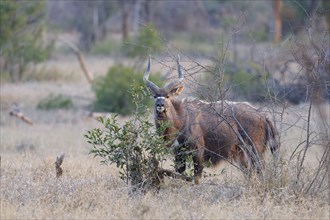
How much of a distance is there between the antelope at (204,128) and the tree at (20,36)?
1435cm

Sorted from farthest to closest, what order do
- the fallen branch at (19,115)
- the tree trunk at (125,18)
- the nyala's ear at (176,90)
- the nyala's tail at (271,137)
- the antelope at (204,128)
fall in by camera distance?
1. the tree trunk at (125,18)
2. the fallen branch at (19,115)
3. the nyala's ear at (176,90)
4. the nyala's tail at (271,137)
5. the antelope at (204,128)

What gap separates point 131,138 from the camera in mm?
9789

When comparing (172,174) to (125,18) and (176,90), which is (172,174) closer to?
(176,90)

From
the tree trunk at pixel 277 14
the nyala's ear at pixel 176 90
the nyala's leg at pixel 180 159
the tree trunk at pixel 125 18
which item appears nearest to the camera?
the nyala's leg at pixel 180 159

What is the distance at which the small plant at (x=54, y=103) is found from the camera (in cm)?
2141

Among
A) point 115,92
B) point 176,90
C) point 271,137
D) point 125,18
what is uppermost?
point 176,90

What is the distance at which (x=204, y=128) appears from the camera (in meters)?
11.0

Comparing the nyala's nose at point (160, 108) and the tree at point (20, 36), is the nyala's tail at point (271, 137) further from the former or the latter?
the tree at point (20, 36)

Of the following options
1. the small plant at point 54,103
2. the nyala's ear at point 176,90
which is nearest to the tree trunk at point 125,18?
the small plant at point 54,103

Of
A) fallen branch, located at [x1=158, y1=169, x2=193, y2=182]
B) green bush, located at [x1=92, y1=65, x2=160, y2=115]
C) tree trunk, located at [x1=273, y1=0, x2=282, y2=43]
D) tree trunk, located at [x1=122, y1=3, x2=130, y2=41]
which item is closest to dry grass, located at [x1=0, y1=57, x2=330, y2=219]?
fallen branch, located at [x1=158, y1=169, x2=193, y2=182]

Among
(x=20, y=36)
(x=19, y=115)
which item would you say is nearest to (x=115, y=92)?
(x=19, y=115)

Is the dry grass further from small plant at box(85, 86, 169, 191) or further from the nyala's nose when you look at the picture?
the nyala's nose

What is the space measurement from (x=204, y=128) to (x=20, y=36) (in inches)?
623

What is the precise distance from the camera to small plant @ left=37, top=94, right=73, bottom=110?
70.2ft
